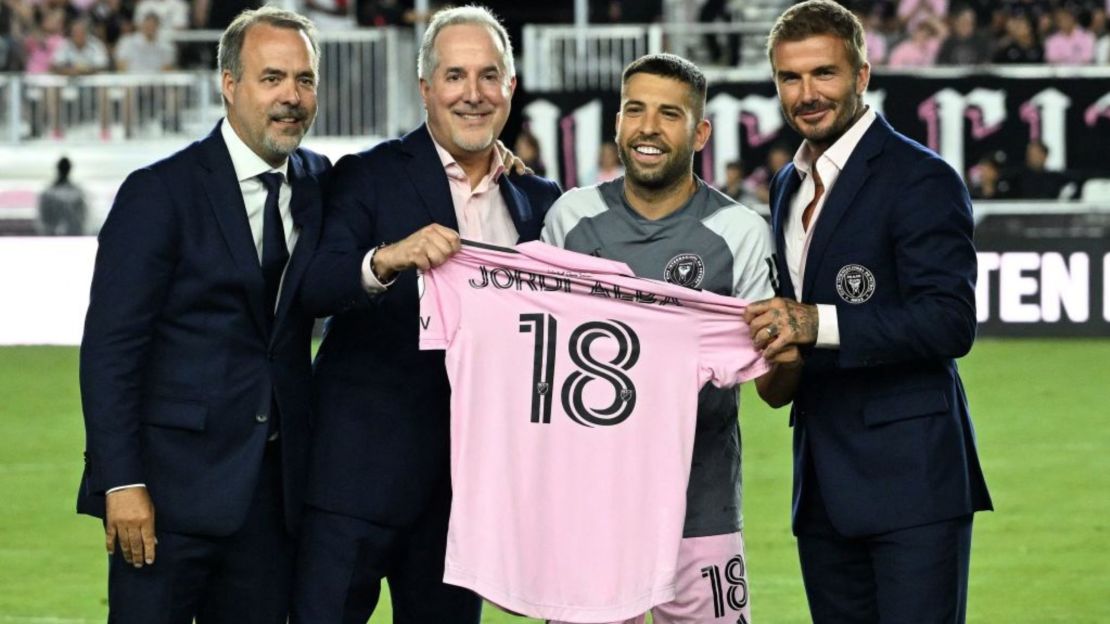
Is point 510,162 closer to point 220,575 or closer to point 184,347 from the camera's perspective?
point 184,347

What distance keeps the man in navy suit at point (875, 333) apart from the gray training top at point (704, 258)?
0.14 m

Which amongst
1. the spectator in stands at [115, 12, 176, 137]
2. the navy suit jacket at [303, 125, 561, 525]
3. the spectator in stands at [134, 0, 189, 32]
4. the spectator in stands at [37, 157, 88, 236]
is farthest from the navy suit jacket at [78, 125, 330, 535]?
the spectator in stands at [134, 0, 189, 32]

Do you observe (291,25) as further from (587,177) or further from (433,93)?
(587,177)

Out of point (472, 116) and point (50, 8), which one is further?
point (50, 8)

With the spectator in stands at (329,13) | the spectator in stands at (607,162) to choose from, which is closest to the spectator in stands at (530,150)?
the spectator in stands at (607,162)

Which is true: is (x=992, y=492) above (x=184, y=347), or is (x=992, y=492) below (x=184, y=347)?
below

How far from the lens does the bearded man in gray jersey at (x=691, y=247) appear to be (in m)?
4.59

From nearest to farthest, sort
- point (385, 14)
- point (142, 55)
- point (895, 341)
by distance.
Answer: point (895, 341)
point (385, 14)
point (142, 55)

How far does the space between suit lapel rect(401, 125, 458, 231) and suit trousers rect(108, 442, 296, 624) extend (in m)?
0.73

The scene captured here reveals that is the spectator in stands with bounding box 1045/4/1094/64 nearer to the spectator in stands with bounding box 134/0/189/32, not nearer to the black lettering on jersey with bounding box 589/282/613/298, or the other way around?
the spectator in stands with bounding box 134/0/189/32

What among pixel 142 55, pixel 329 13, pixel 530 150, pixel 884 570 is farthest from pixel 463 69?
A: pixel 142 55

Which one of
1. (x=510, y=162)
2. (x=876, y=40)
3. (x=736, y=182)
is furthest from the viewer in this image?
(x=876, y=40)

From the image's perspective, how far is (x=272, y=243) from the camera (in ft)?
15.0

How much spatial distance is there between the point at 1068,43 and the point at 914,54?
154 cm
